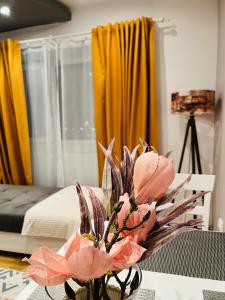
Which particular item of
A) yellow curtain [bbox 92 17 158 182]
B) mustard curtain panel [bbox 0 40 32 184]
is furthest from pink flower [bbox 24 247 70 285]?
mustard curtain panel [bbox 0 40 32 184]

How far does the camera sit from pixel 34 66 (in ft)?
9.72

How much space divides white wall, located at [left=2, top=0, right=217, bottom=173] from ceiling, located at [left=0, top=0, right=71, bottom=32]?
0.78ft

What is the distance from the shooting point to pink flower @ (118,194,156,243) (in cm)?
43

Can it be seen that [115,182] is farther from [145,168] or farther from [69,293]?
[69,293]

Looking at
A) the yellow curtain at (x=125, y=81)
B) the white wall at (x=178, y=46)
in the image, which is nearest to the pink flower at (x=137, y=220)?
the yellow curtain at (x=125, y=81)

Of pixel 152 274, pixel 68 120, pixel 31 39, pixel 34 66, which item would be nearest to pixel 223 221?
pixel 152 274

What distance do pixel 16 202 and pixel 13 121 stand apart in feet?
4.17

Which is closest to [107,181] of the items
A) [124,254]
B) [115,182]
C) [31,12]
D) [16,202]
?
[115,182]

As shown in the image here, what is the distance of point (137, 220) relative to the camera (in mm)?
433

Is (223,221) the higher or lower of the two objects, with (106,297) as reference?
lower

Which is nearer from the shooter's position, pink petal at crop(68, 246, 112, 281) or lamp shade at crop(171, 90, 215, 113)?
pink petal at crop(68, 246, 112, 281)

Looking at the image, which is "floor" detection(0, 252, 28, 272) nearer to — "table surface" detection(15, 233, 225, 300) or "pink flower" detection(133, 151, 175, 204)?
"table surface" detection(15, 233, 225, 300)

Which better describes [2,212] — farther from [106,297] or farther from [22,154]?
[106,297]

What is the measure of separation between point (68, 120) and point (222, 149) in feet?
5.90
